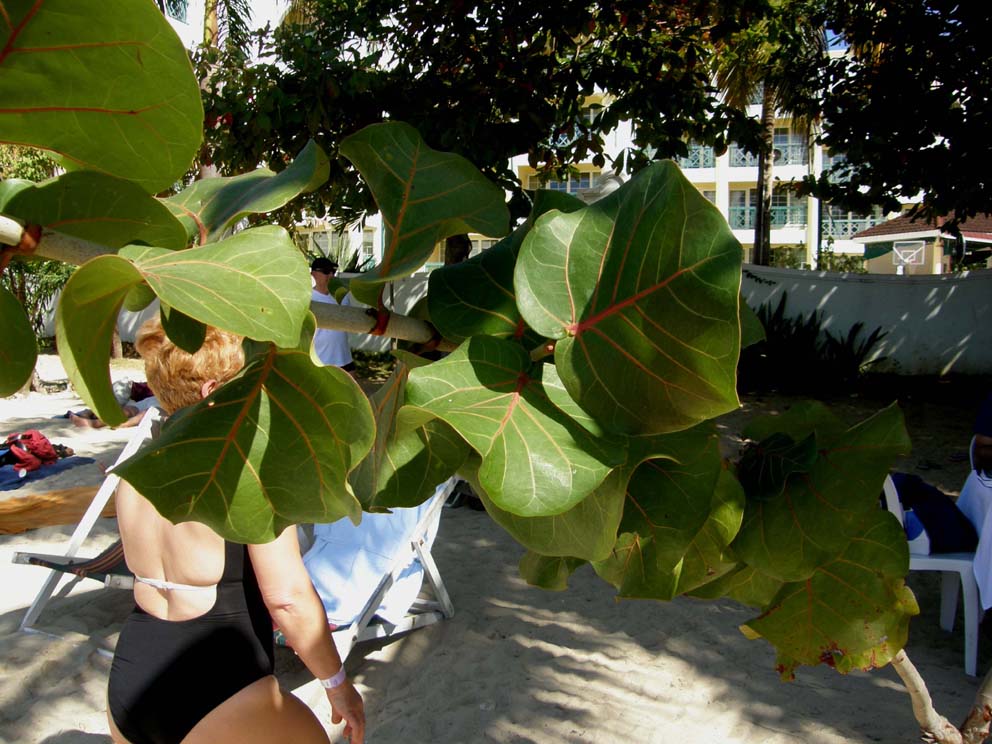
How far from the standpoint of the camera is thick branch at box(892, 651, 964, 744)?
126cm

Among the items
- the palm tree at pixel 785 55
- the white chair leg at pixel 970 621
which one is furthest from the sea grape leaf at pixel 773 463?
the palm tree at pixel 785 55

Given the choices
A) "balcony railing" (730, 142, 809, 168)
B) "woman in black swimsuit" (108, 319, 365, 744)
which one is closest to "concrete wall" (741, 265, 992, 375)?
"woman in black swimsuit" (108, 319, 365, 744)

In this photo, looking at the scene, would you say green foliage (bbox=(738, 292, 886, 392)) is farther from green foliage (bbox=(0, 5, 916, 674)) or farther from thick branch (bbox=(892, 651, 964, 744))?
green foliage (bbox=(0, 5, 916, 674))

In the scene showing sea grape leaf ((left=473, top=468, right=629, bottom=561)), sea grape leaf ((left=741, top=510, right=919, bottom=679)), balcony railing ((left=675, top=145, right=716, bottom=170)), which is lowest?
sea grape leaf ((left=741, top=510, right=919, bottom=679))

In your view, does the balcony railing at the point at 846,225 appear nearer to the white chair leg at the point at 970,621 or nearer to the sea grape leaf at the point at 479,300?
the white chair leg at the point at 970,621

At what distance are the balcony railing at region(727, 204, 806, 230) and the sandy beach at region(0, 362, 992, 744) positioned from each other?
1111 inches

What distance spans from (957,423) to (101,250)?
29.7 ft

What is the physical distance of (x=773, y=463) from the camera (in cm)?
62

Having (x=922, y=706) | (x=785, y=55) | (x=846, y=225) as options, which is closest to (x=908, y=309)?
(x=785, y=55)

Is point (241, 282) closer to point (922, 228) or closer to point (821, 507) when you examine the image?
point (821, 507)

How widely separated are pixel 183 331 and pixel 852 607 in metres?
0.64

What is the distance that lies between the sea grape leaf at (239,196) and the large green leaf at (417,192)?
1.0 inches

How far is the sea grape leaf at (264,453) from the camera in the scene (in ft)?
1.21

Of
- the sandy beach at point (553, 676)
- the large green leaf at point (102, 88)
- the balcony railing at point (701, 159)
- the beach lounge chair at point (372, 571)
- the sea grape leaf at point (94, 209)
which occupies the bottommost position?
the sandy beach at point (553, 676)
